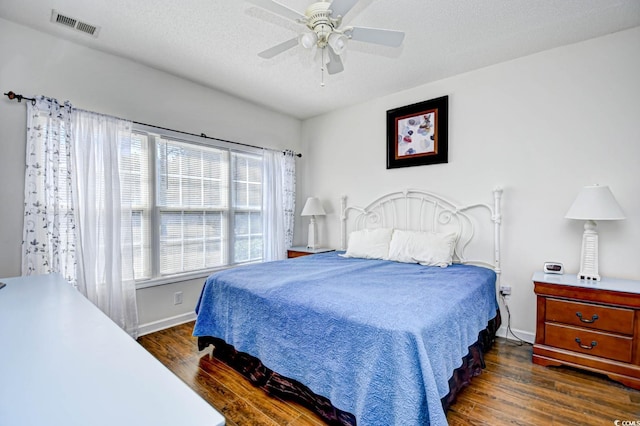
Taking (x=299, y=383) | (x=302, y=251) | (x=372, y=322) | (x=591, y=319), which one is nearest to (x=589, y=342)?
(x=591, y=319)

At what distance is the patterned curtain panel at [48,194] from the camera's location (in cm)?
233

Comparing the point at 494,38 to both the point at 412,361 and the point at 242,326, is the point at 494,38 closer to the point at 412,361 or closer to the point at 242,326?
the point at 412,361

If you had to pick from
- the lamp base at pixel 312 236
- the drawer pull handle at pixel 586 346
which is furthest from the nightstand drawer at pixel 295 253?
the drawer pull handle at pixel 586 346

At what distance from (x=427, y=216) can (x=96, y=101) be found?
11.5 feet

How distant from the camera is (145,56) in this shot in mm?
2820

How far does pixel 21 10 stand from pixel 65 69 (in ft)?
1.47

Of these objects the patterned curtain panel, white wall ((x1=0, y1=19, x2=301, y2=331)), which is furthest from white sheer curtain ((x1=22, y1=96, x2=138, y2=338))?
white wall ((x1=0, y1=19, x2=301, y2=331))

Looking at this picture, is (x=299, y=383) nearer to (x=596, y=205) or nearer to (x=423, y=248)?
(x=423, y=248)

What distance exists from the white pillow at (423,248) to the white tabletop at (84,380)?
260cm

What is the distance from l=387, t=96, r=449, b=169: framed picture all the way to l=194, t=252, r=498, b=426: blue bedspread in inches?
55.2

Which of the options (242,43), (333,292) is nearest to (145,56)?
(242,43)

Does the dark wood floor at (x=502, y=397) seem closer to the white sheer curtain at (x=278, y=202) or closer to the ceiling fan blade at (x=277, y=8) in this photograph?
the white sheer curtain at (x=278, y=202)

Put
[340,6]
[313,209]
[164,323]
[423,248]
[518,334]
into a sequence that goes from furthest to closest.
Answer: [313,209] < [164,323] < [423,248] < [518,334] < [340,6]

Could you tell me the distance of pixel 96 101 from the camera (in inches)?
107
